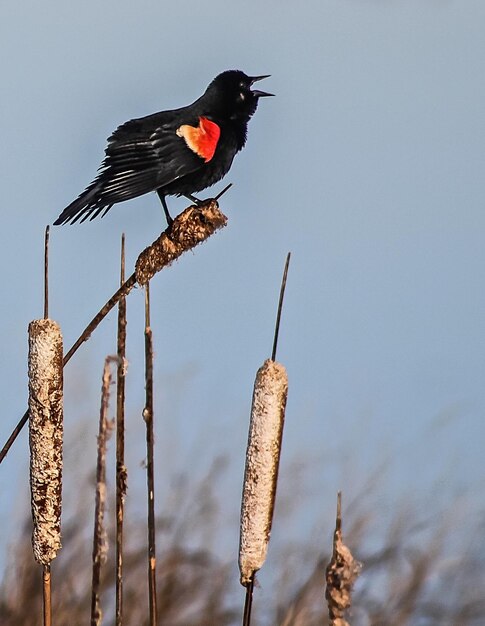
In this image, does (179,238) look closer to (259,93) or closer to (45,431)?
(45,431)

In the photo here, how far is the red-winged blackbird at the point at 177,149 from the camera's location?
2869 mm

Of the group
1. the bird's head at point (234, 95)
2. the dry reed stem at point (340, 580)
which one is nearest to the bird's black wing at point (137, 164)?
the bird's head at point (234, 95)

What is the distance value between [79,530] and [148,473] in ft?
4.72

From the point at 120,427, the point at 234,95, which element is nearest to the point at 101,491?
the point at 120,427

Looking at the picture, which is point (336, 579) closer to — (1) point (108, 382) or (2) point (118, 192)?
(1) point (108, 382)

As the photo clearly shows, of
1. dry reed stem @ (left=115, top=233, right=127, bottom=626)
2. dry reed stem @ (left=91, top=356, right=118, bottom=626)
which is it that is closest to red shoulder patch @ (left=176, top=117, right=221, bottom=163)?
dry reed stem @ (left=115, top=233, right=127, bottom=626)

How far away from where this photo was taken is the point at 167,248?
225 cm

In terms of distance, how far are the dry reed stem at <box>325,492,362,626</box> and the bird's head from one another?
236cm

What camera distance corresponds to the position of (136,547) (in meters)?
3.25

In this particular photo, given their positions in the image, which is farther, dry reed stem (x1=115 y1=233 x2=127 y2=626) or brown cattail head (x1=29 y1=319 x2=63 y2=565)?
dry reed stem (x1=115 y1=233 x2=127 y2=626)

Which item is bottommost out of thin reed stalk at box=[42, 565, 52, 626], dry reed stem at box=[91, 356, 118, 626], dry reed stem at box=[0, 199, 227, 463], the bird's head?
thin reed stalk at box=[42, 565, 52, 626]

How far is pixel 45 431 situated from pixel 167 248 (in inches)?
21.1

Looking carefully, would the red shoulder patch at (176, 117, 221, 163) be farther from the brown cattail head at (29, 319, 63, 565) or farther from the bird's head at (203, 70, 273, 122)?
the brown cattail head at (29, 319, 63, 565)

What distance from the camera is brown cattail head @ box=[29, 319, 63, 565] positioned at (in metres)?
1.90
